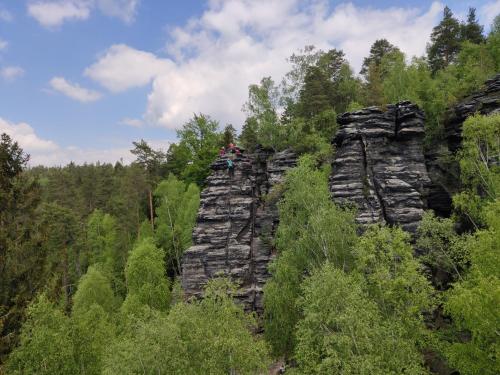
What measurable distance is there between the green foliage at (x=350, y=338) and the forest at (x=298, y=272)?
9cm

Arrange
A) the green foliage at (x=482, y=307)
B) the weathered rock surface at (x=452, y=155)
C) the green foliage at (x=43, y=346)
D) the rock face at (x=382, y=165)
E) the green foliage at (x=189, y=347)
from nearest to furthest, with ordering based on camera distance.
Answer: the green foliage at (x=482, y=307) < the green foliage at (x=189, y=347) < the green foliage at (x=43, y=346) < the rock face at (x=382, y=165) < the weathered rock surface at (x=452, y=155)

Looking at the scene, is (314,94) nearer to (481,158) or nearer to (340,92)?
(340,92)

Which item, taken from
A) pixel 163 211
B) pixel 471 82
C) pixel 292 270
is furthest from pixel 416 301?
pixel 163 211

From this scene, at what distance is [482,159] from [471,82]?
16295 millimetres

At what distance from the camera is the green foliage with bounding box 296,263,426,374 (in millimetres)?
15102

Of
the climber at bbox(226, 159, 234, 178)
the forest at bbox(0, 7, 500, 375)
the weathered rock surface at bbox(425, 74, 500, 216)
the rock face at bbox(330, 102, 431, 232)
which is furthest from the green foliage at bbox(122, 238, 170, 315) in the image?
the weathered rock surface at bbox(425, 74, 500, 216)

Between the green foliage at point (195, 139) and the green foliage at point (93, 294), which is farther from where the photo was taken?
the green foliage at point (195, 139)

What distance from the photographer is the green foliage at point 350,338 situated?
15.1 m

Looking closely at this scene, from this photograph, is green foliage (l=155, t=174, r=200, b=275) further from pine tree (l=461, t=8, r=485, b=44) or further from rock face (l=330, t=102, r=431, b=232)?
pine tree (l=461, t=8, r=485, b=44)

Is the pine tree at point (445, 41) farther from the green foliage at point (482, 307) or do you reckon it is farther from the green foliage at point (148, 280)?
the green foliage at point (148, 280)

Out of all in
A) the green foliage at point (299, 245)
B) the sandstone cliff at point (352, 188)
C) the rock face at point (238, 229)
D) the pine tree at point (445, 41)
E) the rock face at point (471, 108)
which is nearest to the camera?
the green foliage at point (299, 245)

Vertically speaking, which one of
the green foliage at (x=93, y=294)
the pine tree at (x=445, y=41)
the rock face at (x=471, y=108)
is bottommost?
the green foliage at (x=93, y=294)

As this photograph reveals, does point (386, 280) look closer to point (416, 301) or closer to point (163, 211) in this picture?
point (416, 301)

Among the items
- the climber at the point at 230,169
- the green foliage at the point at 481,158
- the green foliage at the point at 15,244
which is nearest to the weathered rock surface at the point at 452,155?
the green foliage at the point at 481,158
